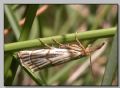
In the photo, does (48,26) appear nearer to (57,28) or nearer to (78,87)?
(57,28)

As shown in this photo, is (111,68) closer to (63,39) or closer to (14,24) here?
(63,39)

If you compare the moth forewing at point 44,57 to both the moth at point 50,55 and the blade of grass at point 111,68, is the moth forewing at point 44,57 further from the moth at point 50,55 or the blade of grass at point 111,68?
the blade of grass at point 111,68

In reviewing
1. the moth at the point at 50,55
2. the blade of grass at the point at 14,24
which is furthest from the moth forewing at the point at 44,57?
the blade of grass at the point at 14,24

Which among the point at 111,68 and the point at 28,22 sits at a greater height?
the point at 28,22

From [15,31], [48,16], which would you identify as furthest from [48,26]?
[15,31]

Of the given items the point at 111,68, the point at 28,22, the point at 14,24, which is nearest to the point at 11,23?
the point at 14,24

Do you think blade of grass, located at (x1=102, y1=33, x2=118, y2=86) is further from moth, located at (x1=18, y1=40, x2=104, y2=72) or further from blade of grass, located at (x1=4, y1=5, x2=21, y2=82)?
blade of grass, located at (x1=4, y1=5, x2=21, y2=82)

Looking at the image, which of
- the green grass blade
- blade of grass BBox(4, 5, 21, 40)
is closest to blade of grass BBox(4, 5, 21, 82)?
blade of grass BBox(4, 5, 21, 40)

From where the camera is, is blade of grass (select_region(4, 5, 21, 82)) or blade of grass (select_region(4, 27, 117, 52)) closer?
blade of grass (select_region(4, 27, 117, 52))
